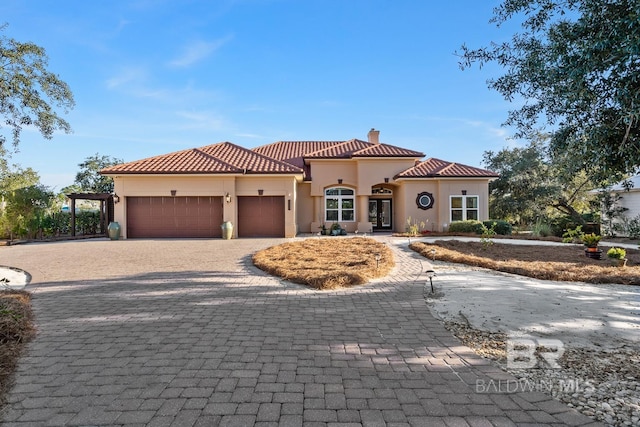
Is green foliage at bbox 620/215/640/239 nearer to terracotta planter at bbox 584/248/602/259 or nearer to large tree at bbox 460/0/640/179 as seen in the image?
terracotta planter at bbox 584/248/602/259

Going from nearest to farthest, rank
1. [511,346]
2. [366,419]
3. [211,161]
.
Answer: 1. [366,419]
2. [511,346]
3. [211,161]

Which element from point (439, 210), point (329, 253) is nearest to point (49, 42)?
point (329, 253)

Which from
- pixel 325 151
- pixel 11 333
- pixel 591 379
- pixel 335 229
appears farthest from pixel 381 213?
pixel 11 333

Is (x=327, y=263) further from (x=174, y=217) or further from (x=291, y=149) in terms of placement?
(x=291, y=149)

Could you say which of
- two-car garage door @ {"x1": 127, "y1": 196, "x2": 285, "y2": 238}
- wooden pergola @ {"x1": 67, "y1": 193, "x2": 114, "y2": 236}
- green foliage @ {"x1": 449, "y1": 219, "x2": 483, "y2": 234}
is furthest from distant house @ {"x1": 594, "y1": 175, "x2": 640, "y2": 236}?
wooden pergola @ {"x1": 67, "y1": 193, "x2": 114, "y2": 236}

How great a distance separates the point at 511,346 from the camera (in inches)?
167

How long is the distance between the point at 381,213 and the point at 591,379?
2282cm

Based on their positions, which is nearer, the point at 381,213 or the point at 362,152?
the point at 362,152

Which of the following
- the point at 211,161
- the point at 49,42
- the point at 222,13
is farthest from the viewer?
the point at 211,161

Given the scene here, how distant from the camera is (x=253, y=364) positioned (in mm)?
3723

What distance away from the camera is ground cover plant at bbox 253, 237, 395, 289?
7781 mm

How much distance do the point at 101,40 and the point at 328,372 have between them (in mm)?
13333

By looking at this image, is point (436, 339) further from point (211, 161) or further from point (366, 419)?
point (211, 161)

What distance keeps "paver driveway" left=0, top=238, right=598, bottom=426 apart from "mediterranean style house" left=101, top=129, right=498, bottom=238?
12.6 m
